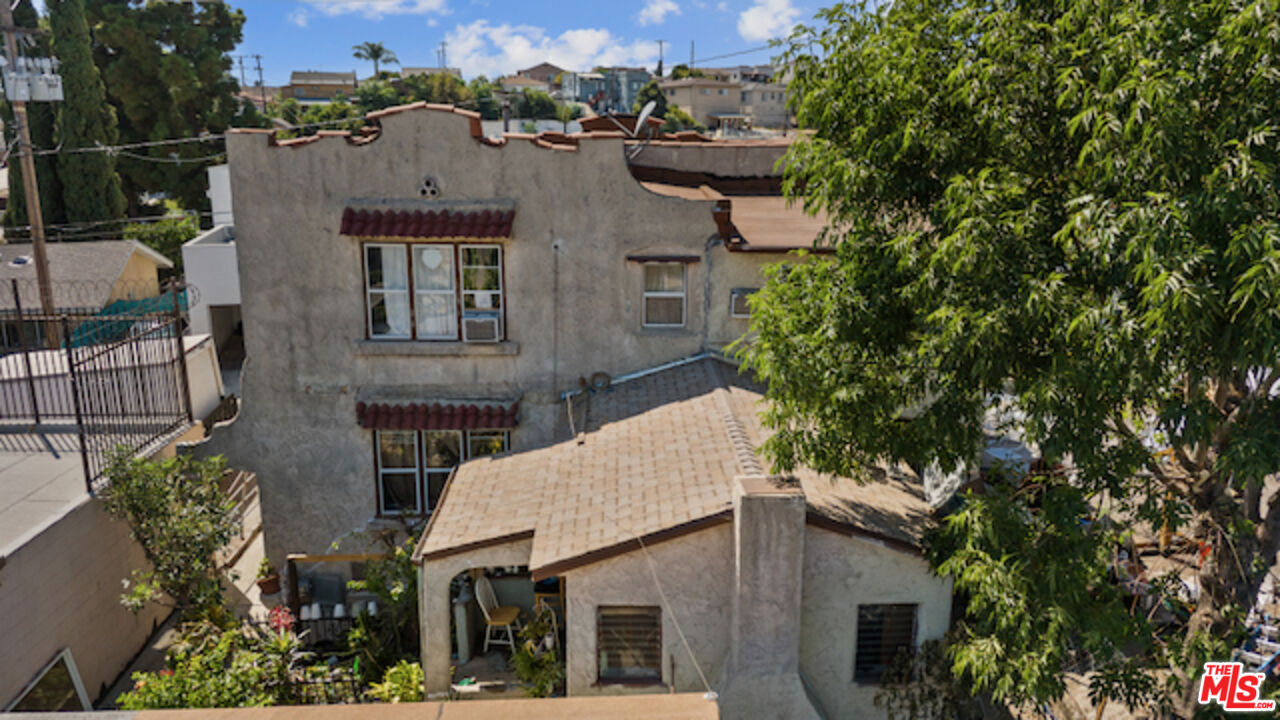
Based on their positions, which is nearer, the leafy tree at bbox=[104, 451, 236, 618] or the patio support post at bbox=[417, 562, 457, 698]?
the patio support post at bbox=[417, 562, 457, 698]

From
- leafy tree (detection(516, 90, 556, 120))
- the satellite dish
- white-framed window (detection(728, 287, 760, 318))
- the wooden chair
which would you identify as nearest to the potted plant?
the wooden chair

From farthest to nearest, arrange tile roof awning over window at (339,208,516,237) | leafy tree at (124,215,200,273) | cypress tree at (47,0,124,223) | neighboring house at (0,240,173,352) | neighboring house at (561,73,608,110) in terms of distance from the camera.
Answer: neighboring house at (561,73,608,110)
leafy tree at (124,215,200,273)
cypress tree at (47,0,124,223)
neighboring house at (0,240,173,352)
tile roof awning over window at (339,208,516,237)

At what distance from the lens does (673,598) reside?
439 inches

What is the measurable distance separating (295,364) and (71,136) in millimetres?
35123

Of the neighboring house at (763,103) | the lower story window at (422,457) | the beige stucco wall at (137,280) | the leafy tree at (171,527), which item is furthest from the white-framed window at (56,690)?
the neighboring house at (763,103)

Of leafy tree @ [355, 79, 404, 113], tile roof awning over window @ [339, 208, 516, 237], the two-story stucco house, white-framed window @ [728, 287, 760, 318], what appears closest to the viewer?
the two-story stucco house

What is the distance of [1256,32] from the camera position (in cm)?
696

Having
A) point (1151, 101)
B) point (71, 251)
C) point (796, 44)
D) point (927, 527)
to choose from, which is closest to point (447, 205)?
point (796, 44)

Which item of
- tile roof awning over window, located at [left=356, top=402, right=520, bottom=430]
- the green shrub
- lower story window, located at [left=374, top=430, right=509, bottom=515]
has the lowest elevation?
the green shrub

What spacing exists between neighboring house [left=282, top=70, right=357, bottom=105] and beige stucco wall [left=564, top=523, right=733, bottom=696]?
157343mm

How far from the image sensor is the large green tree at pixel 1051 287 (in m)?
7.20

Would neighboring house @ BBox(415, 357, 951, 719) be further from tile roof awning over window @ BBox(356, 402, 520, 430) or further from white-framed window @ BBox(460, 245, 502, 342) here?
white-framed window @ BBox(460, 245, 502, 342)

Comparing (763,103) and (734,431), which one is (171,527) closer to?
(734,431)

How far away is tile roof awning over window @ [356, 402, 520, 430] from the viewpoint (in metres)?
16.4
